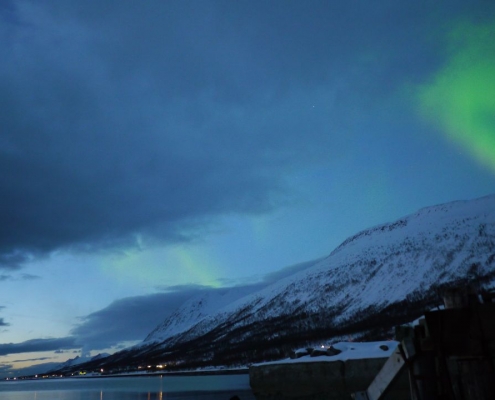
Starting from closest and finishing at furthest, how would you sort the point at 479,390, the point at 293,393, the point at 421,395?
the point at 479,390, the point at 421,395, the point at 293,393

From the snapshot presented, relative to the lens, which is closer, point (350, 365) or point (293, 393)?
point (350, 365)

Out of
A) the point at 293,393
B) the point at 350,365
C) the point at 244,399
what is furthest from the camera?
the point at 244,399

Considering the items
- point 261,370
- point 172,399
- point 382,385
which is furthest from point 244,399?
point 382,385

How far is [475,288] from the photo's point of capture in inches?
422

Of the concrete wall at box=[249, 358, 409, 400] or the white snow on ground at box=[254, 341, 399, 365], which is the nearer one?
the concrete wall at box=[249, 358, 409, 400]

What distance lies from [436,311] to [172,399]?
2529 inches

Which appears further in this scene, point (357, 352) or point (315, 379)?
point (357, 352)

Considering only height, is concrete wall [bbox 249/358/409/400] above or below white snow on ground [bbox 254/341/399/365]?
below

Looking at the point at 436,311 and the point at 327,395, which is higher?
the point at 436,311

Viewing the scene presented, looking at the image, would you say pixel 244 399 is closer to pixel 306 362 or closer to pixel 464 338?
pixel 306 362

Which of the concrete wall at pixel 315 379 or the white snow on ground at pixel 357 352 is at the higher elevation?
the white snow on ground at pixel 357 352

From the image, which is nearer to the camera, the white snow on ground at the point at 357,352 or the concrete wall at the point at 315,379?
the concrete wall at the point at 315,379

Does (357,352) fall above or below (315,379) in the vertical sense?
above

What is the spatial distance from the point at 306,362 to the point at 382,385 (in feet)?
43.0
